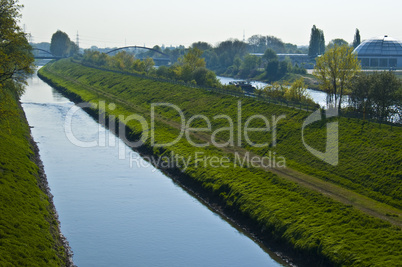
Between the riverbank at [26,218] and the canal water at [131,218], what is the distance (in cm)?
147

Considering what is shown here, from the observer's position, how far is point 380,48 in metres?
150

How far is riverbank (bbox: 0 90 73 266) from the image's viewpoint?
2495 cm

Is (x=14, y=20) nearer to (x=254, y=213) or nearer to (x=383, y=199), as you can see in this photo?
(x=254, y=213)

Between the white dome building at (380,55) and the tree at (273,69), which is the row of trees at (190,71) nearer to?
the tree at (273,69)

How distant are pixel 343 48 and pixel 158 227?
1649 inches

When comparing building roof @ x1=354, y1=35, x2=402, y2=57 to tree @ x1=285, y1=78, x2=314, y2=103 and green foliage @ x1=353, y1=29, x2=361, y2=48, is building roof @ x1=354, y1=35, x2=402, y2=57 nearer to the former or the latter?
green foliage @ x1=353, y1=29, x2=361, y2=48

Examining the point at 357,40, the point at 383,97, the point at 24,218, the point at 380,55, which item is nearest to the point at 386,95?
the point at 383,97

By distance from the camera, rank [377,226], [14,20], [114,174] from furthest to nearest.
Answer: [114,174] → [14,20] → [377,226]

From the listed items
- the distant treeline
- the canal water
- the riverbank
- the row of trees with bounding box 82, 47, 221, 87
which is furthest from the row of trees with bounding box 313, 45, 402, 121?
the riverbank

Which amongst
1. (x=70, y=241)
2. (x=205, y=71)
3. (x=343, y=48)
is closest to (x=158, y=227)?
(x=70, y=241)

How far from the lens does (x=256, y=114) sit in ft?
198

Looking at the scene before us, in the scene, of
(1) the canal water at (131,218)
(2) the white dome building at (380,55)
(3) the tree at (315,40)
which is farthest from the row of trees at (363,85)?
(3) the tree at (315,40)

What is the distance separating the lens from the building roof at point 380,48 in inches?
5851

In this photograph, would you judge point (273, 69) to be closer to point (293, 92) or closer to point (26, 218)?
point (293, 92)
